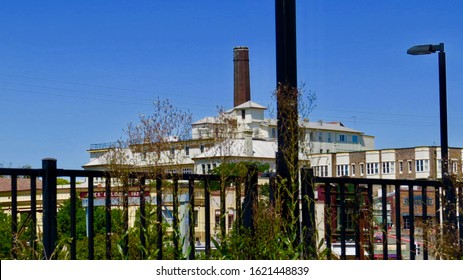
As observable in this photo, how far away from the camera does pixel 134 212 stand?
5.94 metres

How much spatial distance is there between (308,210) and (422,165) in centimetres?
12667

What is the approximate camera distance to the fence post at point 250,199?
6.31 m

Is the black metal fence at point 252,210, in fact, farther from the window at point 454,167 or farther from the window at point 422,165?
the window at point 422,165

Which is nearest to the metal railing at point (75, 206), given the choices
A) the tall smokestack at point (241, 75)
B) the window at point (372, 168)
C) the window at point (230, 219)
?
the window at point (230, 219)

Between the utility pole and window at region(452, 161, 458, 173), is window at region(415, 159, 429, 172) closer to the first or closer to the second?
window at region(452, 161, 458, 173)

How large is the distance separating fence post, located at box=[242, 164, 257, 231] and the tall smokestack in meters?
117

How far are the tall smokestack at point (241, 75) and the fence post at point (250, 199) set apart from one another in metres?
117

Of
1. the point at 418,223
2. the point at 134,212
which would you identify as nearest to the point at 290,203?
the point at 134,212

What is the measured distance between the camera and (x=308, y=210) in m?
6.32

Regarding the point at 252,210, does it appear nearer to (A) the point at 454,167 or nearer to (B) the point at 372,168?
(A) the point at 454,167

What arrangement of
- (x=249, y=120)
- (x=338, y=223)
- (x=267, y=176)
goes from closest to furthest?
(x=267, y=176) < (x=338, y=223) < (x=249, y=120)

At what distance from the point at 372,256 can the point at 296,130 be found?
3.84 ft

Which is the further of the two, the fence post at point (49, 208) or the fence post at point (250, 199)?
the fence post at point (250, 199)

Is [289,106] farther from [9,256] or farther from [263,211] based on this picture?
[9,256]
